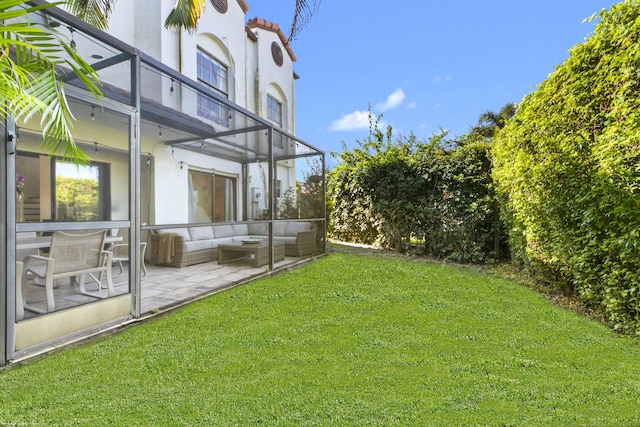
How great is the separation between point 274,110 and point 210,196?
567 centimetres

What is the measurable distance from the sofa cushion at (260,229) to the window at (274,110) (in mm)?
6007

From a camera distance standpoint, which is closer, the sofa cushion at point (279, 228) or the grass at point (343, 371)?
the grass at point (343, 371)

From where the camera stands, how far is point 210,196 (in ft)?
27.4

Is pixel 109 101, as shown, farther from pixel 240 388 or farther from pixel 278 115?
pixel 278 115

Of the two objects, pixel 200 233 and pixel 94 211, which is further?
pixel 200 233

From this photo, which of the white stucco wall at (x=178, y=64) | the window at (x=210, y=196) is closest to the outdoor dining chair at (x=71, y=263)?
the white stucco wall at (x=178, y=64)

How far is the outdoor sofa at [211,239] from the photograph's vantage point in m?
6.99

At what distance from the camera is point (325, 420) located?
1.96m

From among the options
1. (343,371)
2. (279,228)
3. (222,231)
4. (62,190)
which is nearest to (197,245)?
(222,231)

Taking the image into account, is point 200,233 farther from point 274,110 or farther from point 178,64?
point 274,110

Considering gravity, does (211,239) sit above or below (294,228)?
below

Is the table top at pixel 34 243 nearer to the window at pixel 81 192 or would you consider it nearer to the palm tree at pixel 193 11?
the window at pixel 81 192

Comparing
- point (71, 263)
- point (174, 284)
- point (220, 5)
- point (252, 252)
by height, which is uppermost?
point (220, 5)

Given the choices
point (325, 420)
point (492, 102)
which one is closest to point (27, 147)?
point (325, 420)
